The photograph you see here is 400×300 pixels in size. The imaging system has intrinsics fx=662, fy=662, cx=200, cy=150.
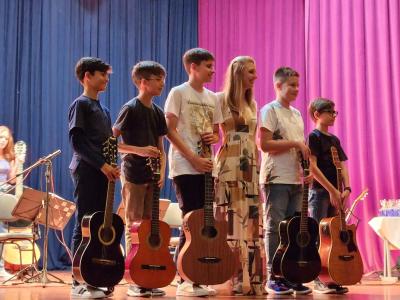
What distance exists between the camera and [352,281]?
438 cm

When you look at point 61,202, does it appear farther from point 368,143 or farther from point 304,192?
point 368,143

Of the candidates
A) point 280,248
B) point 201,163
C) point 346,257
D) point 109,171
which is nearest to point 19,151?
point 109,171

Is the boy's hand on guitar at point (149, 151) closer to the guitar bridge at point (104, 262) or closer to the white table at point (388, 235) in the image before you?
the guitar bridge at point (104, 262)

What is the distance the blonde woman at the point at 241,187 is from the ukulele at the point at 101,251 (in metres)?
0.71

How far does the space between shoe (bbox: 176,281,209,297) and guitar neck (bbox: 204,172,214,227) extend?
371mm

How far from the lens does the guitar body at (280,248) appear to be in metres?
4.03

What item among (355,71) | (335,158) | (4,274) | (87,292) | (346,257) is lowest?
(4,274)

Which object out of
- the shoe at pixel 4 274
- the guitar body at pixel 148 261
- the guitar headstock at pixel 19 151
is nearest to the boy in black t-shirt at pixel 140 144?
the guitar body at pixel 148 261

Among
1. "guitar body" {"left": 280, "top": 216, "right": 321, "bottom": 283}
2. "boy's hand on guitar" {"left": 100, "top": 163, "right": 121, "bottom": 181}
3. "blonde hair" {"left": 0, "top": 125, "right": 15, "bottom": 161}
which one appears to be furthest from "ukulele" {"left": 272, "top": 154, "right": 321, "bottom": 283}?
"blonde hair" {"left": 0, "top": 125, "right": 15, "bottom": 161}

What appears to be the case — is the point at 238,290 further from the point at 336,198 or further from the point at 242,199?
the point at 336,198

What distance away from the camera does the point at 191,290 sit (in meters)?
3.81

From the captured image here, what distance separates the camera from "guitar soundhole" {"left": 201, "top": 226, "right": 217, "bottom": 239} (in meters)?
3.78

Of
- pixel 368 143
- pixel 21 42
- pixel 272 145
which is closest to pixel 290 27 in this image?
pixel 368 143

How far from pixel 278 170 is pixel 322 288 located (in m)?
0.88
